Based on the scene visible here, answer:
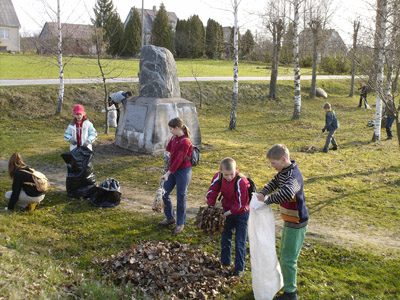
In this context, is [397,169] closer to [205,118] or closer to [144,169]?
[144,169]

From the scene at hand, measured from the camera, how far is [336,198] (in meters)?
9.24

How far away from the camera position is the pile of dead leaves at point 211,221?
4.89 metres

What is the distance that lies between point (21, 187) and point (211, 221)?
12.8 feet

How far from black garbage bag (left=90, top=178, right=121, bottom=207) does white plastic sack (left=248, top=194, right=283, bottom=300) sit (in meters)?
3.79

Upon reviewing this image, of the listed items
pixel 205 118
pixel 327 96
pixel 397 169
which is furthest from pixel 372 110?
pixel 397 169

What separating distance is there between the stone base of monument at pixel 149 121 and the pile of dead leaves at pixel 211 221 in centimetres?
651

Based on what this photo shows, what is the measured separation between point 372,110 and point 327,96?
488 centimetres

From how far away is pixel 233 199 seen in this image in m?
4.98

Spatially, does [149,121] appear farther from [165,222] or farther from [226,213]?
[226,213]

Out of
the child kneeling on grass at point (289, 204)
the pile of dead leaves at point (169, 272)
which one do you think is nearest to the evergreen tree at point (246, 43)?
the pile of dead leaves at point (169, 272)

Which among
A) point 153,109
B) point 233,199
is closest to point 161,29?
point 153,109

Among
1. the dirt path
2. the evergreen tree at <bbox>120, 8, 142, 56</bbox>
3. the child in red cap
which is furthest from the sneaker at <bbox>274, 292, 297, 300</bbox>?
the evergreen tree at <bbox>120, 8, 142, 56</bbox>

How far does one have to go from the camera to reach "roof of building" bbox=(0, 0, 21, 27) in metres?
53.4

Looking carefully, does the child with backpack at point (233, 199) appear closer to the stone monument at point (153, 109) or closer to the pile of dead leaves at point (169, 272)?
the pile of dead leaves at point (169, 272)
